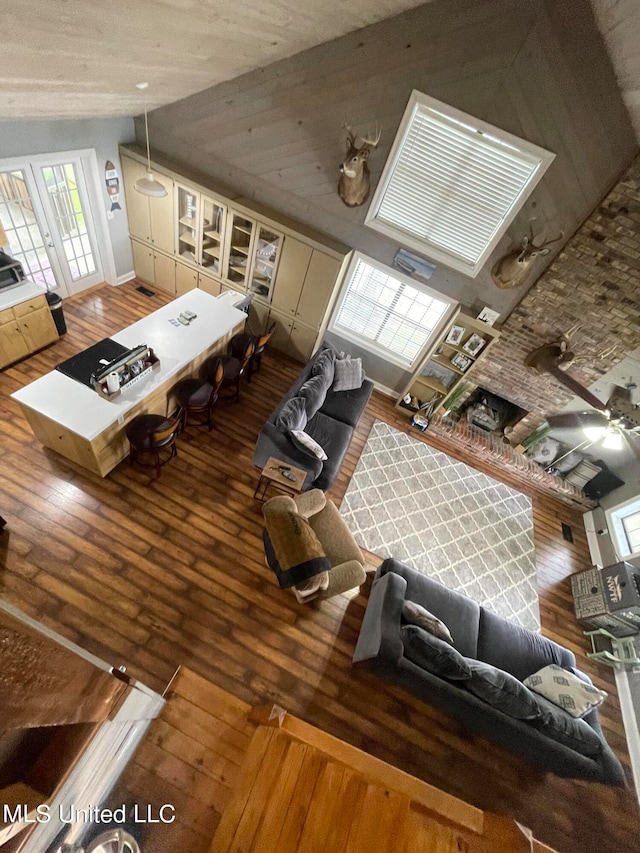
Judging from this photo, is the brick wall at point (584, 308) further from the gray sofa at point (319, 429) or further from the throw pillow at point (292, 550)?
the throw pillow at point (292, 550)

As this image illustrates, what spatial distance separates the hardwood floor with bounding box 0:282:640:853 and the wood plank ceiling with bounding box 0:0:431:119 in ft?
10.3

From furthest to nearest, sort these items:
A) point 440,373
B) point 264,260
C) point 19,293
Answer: point 440,373, point 264,260, point 19,293

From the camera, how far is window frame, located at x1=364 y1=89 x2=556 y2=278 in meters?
3.65

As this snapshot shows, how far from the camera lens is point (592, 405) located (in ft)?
12.3

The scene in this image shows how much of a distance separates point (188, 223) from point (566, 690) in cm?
693

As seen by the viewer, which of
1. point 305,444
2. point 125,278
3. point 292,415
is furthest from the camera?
point 125,278

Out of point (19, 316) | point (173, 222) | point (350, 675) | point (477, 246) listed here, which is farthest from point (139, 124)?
point (350, 675)

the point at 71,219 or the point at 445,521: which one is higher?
the point at 71,219

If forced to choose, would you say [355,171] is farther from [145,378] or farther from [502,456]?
[502,456]

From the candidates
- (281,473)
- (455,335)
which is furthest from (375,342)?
(281,473)

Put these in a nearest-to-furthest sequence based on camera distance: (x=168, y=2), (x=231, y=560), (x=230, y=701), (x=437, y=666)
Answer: (x=168, y=2), (x=230, y=701), (x=437, y=666), (x=231, y=560)

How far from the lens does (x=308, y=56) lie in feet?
12.6

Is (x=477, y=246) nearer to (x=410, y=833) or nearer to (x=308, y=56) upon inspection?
(x=308, y=56)

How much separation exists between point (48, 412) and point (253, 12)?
11.1 feet
